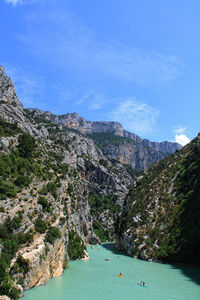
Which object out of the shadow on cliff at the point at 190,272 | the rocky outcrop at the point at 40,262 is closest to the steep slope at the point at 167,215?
the shadow on cliff at the point at 190,272

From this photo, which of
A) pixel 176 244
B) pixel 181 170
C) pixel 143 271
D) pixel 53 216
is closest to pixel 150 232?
pixel 176 244

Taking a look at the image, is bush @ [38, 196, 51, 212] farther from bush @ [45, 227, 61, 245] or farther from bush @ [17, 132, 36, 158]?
bush @ [17, 132, 36, 158]

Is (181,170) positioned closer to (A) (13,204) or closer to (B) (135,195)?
(B) (135,195)

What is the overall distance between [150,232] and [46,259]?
3344cm

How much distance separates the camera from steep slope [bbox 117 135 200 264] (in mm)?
49500

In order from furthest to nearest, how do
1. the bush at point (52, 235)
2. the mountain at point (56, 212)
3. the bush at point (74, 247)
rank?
1. the bush at point (74, 247)
2. the bush at point (52, 235)
3. the mountain at point (56, 212)

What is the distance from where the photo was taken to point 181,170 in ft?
222

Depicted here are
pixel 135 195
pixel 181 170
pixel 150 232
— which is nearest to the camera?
pixel 150 232

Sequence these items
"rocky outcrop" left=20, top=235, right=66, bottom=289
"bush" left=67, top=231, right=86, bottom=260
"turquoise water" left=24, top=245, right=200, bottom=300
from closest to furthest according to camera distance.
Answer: "rocky outcrop" left=20, top=235, right=66, bottom=289 → "turquoise water" left=24, top=245, right=200, bottom=300 → "bush" left=67, top=231, right=86, bottom=260

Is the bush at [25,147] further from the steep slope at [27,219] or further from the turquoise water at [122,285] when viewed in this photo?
the turquoise water at [122,285]

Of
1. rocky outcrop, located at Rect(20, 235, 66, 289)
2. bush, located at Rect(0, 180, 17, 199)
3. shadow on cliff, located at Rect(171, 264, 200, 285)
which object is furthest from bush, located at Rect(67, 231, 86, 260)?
bush, located at Rect(0, 180, 17, 199)

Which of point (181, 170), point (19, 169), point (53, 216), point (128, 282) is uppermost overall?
point (181, 170)

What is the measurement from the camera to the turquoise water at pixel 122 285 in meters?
27.0

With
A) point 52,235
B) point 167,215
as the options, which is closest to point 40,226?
point 52,235
